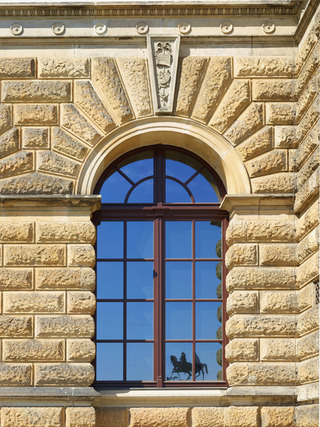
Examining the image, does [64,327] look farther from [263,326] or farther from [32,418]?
[263,326]

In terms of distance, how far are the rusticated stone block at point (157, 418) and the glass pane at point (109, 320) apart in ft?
3.62

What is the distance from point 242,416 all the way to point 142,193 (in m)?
3.30

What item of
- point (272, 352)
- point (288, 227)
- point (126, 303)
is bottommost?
point (272, 352)

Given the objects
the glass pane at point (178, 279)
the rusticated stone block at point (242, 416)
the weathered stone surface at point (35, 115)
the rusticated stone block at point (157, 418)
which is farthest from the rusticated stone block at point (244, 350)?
the weathered stone surface at point (35, 115)

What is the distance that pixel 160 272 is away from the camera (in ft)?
39.5

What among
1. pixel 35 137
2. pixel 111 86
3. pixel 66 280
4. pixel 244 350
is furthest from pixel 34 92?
pixel 244 350

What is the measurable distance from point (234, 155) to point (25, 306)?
3.38m

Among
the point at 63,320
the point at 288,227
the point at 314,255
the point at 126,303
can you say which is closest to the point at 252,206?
the point at 288,227

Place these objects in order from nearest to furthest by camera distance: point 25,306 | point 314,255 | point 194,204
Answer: point 314,255, point 25,306, point 194,204

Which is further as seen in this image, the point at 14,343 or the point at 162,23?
the point at 162,23

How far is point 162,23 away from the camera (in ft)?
39.9

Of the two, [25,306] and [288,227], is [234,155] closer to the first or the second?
[288,227]

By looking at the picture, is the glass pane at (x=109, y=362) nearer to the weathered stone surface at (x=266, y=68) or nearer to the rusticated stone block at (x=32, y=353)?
the rusticated stone block at (x=32, y=353)

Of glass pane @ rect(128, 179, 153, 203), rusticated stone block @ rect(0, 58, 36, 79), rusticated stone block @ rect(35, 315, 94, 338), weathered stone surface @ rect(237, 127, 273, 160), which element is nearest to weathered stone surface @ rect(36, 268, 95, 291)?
rusticated stone block @ rect(35, 315, 94, 338)
